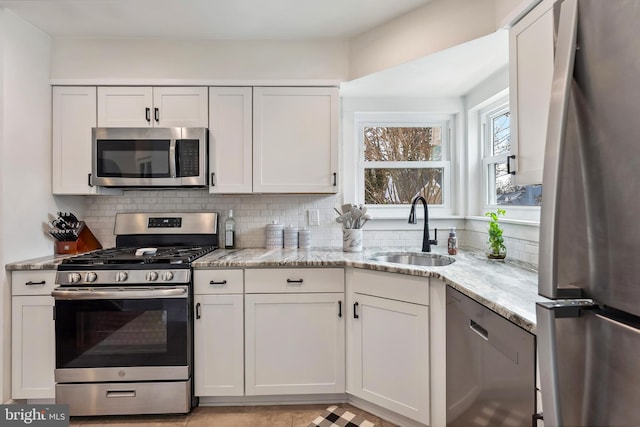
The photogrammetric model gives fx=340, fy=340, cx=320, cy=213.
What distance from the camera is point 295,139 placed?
2438 mm

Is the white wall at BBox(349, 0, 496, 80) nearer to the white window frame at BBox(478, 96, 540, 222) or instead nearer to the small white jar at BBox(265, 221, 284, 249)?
the white window frame at BBox(478, 96, 540, 222)

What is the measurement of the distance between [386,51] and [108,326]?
2394mm

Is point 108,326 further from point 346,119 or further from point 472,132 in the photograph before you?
point 472,132

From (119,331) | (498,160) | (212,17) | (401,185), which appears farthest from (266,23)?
(119,331)

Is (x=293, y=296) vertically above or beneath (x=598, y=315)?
beneath

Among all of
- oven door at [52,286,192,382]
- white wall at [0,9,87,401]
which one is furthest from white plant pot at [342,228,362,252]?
white wall at [0,9,87,401]

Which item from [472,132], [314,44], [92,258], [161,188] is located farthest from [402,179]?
[92,258]

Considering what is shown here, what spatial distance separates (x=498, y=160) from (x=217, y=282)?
211 cm

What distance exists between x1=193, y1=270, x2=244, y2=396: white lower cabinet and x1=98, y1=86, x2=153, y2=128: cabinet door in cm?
121

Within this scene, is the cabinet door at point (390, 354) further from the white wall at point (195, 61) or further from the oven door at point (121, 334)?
the white wall at point (195, 61)

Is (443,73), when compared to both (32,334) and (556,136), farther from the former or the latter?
(32,334)

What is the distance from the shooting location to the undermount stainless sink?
2.36 m

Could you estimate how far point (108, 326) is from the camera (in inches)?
77.7

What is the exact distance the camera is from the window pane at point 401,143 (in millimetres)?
2889
